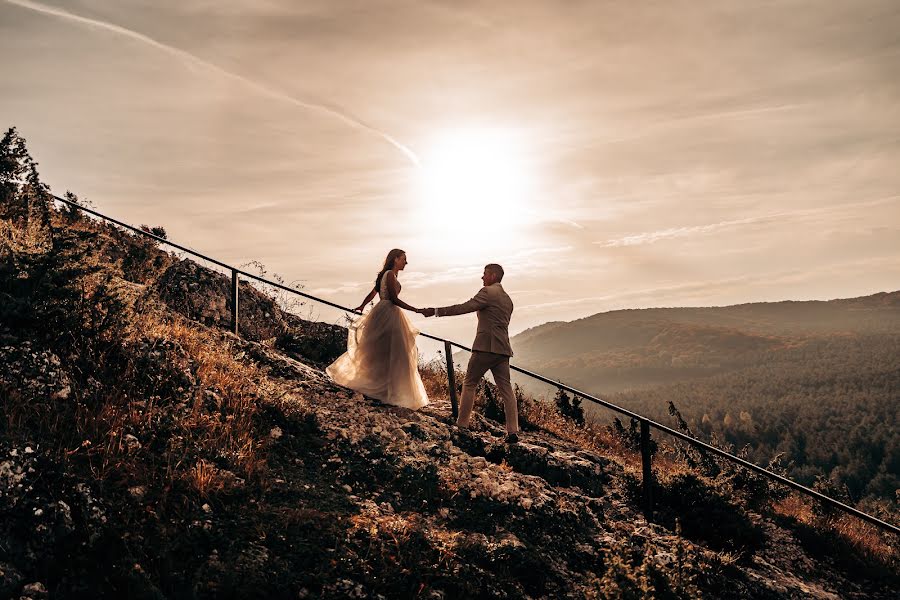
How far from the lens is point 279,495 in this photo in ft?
18.0

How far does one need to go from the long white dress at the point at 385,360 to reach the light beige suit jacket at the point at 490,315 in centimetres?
92

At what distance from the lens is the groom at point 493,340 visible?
337 inches

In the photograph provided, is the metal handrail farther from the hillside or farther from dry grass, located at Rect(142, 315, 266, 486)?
dry grass, located at Rect(142, 315, 266, 486)

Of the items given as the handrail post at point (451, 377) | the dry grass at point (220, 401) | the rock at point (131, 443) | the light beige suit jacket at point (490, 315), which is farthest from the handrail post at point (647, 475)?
the rock at point (131, 443)

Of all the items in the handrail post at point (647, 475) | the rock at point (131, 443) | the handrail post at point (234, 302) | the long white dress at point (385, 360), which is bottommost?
the handrail post at point (647, 475)

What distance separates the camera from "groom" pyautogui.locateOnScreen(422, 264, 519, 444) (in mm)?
8562

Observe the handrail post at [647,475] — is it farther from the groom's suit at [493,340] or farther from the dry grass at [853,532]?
the dry grass at [853,532]

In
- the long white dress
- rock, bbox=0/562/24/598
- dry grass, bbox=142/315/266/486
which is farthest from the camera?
the long white dress

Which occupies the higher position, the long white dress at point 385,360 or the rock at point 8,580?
the long white dress at point 385,360

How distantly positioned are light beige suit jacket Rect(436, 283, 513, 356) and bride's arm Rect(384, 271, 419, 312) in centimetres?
75

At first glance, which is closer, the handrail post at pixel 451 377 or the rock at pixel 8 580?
the rock at pixel 8 580

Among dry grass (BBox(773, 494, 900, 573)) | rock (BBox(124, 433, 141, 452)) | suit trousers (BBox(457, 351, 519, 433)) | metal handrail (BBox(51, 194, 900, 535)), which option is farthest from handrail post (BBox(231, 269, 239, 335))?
dry grass (BBox(773, 494, 900, 573))

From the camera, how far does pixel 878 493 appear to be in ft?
359

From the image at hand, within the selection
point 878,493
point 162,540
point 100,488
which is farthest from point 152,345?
point 878,493
